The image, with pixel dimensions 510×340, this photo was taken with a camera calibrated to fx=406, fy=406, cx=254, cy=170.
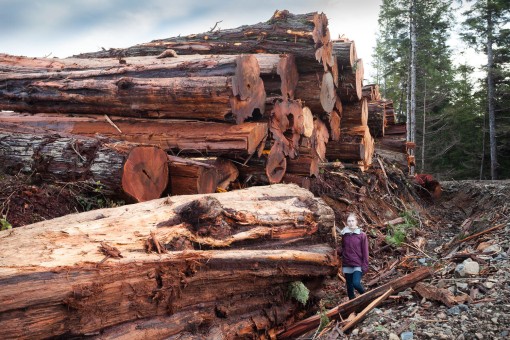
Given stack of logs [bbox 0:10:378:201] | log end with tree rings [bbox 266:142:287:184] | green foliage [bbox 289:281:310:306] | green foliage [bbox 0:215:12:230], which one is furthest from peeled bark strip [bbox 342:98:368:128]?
green foliage [bbox 0:215:12:230]

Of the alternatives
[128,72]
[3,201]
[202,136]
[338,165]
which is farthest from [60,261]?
[338,165]

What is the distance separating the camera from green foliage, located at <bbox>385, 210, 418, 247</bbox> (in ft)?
23.8

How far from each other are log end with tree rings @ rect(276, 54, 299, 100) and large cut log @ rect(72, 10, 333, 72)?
9.1 inches

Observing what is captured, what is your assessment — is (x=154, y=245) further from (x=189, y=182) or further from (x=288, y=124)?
(x=288, y=124)

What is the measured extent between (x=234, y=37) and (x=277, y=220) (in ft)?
16.1

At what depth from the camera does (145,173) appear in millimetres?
4816

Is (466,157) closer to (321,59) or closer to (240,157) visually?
(321,59)

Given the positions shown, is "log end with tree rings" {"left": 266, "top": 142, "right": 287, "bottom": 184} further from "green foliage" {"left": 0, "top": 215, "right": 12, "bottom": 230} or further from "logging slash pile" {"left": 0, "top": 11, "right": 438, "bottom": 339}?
"green foliage" {"left": 0, "top": 215, "right": 12, "bottom": 230}

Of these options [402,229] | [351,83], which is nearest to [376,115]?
[351,83]

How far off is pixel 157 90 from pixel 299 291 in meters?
3.53

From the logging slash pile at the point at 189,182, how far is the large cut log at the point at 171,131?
2cm

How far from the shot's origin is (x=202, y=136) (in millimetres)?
5938

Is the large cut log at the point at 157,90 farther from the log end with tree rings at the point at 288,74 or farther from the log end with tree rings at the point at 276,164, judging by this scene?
the log end with tree rings at the point at 276,164

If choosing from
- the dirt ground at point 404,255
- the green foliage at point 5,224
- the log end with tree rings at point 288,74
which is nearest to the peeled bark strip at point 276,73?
the log end with tree rings at point 288,74
